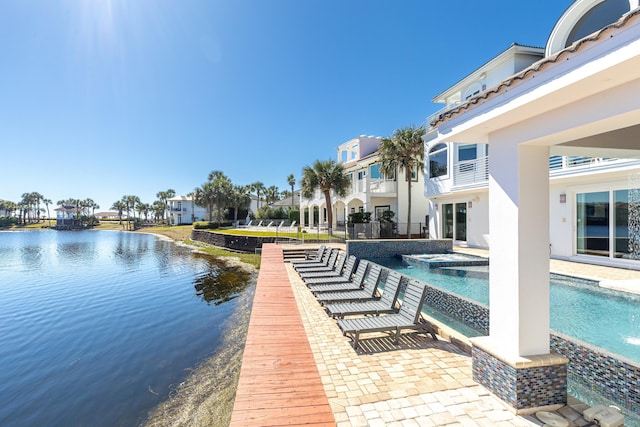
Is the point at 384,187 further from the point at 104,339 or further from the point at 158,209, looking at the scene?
the point at 158,209

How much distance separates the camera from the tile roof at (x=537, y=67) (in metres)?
1.95

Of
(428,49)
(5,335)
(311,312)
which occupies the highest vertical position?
(428,49)

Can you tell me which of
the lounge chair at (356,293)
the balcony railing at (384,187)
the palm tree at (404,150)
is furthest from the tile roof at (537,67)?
the balcony railing at (384,187)

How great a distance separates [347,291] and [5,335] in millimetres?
11967

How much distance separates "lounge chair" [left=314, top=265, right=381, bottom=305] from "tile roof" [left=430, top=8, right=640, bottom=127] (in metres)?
4.39

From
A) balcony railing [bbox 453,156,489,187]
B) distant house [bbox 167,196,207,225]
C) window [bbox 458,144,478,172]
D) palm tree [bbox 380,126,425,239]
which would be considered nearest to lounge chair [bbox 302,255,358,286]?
balcony railing [bbox 453,156,489,187]

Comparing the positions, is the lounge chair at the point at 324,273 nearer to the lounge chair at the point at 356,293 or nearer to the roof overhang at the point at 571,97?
the lounge chair at the point at 356,293

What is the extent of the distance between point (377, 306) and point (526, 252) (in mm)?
3733

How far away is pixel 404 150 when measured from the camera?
20359mm

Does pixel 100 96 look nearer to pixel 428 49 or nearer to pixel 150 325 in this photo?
pixel 150 325

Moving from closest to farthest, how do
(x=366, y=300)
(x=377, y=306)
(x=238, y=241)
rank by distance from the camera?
(x=377, y=306) < (x=366, y=300) < (x=238, y=241)

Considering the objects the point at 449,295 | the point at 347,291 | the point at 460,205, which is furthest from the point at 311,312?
the point at 460,205

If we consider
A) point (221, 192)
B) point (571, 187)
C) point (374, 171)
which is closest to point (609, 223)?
point (571, 187)

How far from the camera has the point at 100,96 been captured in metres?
23.0
